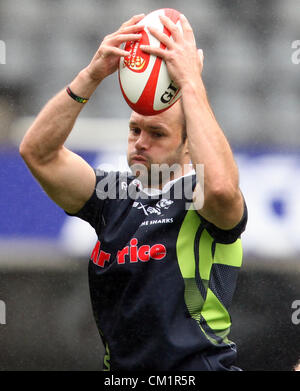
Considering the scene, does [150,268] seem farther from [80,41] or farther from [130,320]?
[80,41]

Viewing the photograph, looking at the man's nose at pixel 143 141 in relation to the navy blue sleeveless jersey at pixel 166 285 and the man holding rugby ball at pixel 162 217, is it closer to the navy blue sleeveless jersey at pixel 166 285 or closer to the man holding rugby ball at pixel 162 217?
the man holding rugby ball at pixel 162 217

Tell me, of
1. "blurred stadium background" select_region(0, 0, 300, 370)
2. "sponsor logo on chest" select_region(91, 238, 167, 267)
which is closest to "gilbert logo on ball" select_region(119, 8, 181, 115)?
"sponsor logo on chest" select_region(91, 238, 167, 267)

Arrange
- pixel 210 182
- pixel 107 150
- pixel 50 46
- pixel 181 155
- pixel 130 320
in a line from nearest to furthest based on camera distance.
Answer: pixel 210 182 → pixel 130 320 → pixel 181 155 → pixel 107 150 → pixel 50 46

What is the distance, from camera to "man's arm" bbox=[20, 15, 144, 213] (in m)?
1.97

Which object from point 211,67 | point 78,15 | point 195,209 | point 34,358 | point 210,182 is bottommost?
point 34,358

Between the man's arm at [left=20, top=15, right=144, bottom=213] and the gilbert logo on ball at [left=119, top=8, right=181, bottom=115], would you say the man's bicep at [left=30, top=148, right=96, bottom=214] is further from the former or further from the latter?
the gilbert logo on ball at [left=119, top=8, right=181, bottom=115]

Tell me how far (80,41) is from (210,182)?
9.11ft

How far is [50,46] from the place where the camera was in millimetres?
4242

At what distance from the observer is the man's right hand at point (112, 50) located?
6.33ft

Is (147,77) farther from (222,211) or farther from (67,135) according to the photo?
(222,211)

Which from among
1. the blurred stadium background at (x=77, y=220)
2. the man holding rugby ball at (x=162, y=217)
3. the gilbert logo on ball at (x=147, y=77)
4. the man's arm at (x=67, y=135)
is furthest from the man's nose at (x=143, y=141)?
the blurred stadium background at (x=77, y=220)

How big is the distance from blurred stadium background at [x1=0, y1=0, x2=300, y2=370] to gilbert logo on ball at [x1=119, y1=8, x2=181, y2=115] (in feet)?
5.79

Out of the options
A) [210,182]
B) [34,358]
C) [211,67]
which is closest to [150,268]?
[210,182]

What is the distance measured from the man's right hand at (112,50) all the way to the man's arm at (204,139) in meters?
0.06
